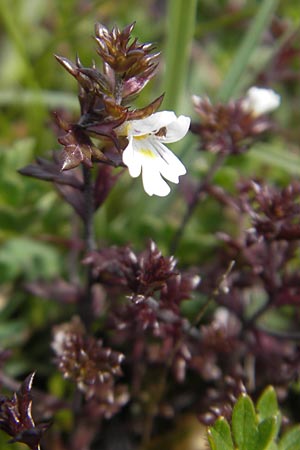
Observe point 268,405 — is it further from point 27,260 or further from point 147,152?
point 27,260

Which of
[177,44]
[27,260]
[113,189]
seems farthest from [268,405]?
[177,44]

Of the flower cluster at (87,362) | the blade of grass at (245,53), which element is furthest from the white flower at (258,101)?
the flower cluster at (87,362)

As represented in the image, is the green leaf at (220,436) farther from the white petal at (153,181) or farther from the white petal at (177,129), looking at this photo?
the white petal at (177,129)

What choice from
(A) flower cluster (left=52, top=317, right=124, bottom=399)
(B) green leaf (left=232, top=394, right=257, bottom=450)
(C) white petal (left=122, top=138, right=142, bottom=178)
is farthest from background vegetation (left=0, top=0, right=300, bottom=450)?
(C) white petal (left=122, top=138, right=142, bottom=178)

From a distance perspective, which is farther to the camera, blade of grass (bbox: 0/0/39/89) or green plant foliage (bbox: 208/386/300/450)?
blade of grass (bbox: 0/0/39/89)

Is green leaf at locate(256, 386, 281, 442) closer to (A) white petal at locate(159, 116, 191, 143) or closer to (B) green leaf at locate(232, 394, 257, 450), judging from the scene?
(B) green leaf at locate(232, 394, 257, 450)
